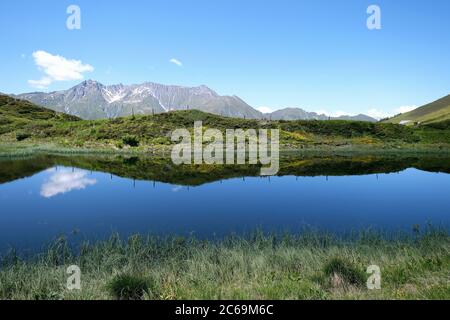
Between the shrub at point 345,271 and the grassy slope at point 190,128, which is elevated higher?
the grassy slope at point 190,128

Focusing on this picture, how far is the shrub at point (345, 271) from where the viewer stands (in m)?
9.83

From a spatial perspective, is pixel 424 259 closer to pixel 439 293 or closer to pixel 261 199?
pixel 439 293

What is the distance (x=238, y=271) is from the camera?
11.0 metres

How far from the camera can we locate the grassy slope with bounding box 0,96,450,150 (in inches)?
3371

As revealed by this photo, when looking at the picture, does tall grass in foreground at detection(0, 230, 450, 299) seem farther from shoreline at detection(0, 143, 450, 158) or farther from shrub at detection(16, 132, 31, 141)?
shrub at detection(16, 132, 31, 141)

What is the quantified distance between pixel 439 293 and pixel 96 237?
13.7 m

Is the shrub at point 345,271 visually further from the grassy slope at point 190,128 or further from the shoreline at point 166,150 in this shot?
the grassy slope at point 190,128

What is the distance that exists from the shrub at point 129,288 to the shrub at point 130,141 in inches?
2863

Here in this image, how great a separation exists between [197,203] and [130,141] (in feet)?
192

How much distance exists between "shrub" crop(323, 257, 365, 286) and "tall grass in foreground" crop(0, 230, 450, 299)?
0.03 metres

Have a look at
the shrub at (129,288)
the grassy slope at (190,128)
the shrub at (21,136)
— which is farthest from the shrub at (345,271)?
the shrub at (21,136)

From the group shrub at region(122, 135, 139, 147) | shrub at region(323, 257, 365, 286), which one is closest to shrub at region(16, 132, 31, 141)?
shrub at region(122, 135, 139, 147)
